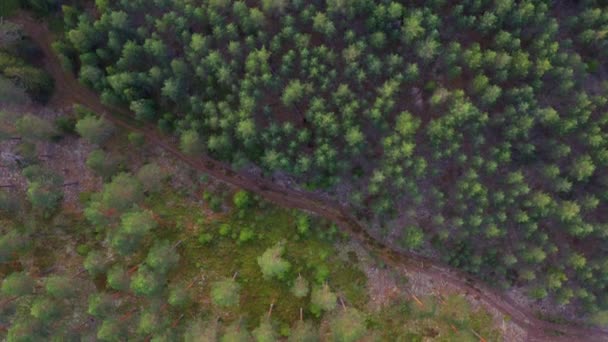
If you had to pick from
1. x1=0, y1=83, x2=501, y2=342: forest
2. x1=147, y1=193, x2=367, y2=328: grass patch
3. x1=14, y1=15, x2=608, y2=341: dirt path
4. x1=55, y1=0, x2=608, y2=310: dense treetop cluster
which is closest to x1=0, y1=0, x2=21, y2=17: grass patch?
x1=14, y1=15, x2=608, y2=341: dirt path

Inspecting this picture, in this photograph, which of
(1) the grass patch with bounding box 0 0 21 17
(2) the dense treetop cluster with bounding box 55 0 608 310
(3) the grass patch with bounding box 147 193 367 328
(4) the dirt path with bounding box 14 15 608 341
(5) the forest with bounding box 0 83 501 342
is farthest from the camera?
(1) the grass patch with bounding box 0 0 21 17

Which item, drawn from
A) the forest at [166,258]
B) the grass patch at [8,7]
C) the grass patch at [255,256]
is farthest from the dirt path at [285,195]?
the grass patch at [255,256]

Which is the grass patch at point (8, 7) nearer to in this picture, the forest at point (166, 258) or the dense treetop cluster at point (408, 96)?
the dense treetop cluster at point (408, 96)

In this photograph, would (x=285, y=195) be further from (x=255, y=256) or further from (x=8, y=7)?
(x=8, y=7)

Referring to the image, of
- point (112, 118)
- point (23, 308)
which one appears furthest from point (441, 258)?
point (23, 308)

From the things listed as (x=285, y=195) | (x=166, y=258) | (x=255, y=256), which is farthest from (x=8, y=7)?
(x=255, y=256)

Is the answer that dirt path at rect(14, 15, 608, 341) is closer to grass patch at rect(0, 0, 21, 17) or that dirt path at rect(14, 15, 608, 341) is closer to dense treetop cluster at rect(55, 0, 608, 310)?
grass patch at rect(0, 0, 21, 17)
